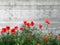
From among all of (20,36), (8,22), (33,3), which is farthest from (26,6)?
(20,36)

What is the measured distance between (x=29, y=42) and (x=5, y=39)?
29cm

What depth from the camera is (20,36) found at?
274 cm

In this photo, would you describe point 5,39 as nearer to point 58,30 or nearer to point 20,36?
point 20,36

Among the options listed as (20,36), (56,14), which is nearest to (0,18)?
(56,14)

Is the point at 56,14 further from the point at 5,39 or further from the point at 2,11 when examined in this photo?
the point at 5,39

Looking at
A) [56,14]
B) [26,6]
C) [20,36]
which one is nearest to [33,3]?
[26,6]

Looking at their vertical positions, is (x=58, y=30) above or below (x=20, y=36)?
below

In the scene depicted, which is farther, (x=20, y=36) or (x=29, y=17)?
(x=29, y=17)

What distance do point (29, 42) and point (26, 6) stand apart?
1.62m

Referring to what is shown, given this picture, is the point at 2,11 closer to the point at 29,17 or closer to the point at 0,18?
the point at 0,18

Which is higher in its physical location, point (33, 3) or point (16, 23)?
point (33, 3)

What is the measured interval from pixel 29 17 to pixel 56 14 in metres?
0.50

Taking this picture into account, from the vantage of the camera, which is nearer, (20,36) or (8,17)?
(20,36)

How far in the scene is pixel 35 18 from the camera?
4137 mm
